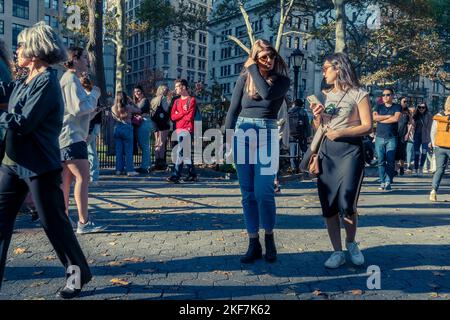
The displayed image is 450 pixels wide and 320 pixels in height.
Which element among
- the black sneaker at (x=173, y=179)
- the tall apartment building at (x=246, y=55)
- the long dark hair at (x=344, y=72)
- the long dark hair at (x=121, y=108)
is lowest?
the black sneaker at (x=173, y=179)

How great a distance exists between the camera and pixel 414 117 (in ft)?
51.2

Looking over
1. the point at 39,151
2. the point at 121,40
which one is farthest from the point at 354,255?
the point at 121,40

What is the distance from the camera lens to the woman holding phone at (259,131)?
4457 millimetres

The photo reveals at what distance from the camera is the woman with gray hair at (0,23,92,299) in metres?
3.21

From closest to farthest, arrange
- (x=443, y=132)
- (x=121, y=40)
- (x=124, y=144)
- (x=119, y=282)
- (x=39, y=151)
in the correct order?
(x=39, y=151) → (x=119, y=282) → (x=443, y=132) → (x=124, y=144) → (x=121, y=40)

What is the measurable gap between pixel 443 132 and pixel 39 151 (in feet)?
24.8

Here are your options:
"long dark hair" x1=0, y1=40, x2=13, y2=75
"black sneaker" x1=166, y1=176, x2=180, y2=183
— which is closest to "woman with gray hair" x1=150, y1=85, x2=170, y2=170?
"black sneaker" x1=166, y1=176, x2=180, y2=183

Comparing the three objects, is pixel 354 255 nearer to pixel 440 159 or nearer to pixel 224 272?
pixel 224 272

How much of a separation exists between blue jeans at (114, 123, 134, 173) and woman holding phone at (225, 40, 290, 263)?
23.6 feet

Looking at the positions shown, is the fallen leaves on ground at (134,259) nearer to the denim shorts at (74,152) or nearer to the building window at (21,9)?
the denim shorts at (74,152)

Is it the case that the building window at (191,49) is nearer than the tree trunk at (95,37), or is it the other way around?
the tree trunk at (95,37)

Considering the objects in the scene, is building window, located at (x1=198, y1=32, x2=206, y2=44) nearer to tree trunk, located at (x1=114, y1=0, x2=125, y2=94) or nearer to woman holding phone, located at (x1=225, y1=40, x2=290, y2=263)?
tree trunk, located at (x1=114, y1=0, x2=125, y2=94)

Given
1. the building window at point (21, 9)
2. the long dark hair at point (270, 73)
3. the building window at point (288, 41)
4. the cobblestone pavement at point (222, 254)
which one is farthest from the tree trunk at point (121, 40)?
the building window at point (288, 41)

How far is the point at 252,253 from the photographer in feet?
15.1
